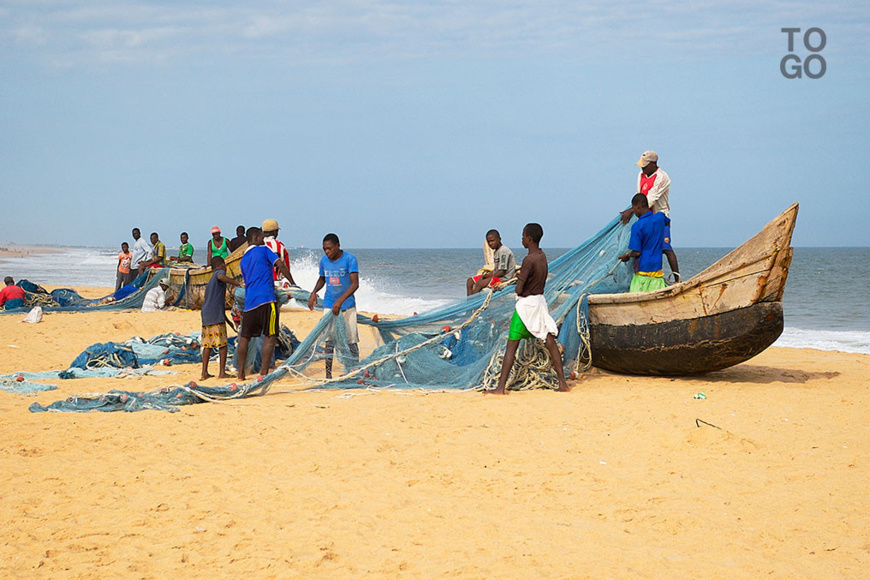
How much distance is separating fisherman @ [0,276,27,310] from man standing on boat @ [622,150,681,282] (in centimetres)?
1238

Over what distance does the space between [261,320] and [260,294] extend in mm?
294

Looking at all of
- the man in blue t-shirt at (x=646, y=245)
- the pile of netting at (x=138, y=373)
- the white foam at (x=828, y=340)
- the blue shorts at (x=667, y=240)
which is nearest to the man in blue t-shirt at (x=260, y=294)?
the pile of netting at (x=138, y=373)

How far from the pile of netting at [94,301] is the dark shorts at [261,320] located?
27.1ft

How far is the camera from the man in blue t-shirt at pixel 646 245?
7160 millimetres

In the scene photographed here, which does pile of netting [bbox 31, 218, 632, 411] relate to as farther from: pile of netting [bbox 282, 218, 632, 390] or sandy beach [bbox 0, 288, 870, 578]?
sandy beach [bbox 0, 288, 870, 578]

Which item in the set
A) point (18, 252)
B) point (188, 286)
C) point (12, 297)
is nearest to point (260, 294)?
point (188, 286)

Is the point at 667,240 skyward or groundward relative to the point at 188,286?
skyward

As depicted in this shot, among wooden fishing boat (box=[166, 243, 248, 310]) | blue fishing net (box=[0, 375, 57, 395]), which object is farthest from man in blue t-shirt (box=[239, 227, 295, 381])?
wooden fishing boat (box=[166, 243, 248, 310])

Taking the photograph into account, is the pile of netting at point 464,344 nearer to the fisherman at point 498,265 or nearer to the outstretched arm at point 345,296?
the outstretched arm at point 345,296

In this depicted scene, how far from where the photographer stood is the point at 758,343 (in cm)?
650

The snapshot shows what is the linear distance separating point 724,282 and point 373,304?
14866 mm

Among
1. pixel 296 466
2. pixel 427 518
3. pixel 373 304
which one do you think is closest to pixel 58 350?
pixel 296 466

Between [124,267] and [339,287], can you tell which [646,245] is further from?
[124,267]

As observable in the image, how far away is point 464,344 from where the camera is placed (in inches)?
304
